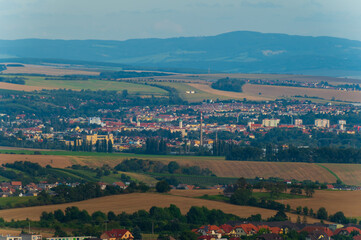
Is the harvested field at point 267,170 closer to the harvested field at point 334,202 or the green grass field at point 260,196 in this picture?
the harvested field at point 334,202

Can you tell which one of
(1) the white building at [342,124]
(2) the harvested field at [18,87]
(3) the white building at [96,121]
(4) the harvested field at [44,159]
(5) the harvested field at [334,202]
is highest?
(2) the harvested field at [18,87]

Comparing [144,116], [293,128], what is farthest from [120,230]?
[144,116]

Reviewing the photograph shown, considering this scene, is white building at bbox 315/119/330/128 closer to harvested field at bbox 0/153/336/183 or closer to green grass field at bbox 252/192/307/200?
harvested field at bbox 0/153/336/183

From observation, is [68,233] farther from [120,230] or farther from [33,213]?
[33,213]

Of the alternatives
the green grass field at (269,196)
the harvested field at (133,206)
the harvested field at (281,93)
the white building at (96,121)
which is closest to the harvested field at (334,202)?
the green grass field at (269,196)

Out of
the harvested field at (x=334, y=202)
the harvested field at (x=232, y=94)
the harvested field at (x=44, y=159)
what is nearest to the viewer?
the harvested field at (x=334, y=202)

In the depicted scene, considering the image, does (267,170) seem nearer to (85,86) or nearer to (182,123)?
(182,123)
